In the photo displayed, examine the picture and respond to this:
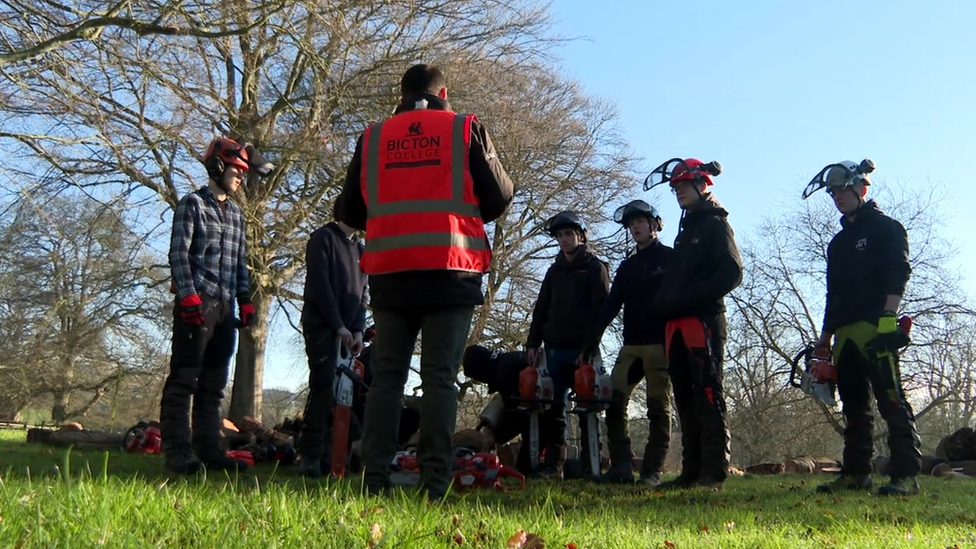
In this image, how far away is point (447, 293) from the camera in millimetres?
4340

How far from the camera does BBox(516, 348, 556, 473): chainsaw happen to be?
743 cm

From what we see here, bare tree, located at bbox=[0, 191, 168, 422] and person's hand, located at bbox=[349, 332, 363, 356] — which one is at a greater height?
bare tree, located at bbox=[0, 191, 168, 422]

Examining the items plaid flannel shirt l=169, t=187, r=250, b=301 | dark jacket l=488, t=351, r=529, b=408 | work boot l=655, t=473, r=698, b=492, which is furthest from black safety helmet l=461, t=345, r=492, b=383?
plaid flannel shirt l=169, t=187, r=250, b=301

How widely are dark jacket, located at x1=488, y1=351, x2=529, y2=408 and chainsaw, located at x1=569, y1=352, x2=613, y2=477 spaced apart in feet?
1.92

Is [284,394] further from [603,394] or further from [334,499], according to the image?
[334,499]

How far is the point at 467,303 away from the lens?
173 inches

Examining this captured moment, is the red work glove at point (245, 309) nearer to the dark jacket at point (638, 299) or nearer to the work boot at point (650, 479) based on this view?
the dark jacket at point (638, 299)

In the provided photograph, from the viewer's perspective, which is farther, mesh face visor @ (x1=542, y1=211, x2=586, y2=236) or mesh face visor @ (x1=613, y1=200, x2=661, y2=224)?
mesh face visor @ (x1=542, y1=211, x2=586, y2=236)

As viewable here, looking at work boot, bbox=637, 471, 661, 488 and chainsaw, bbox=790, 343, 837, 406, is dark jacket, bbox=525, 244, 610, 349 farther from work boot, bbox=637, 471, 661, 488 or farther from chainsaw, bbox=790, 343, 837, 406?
chainsaw, bbox=790, 343, 837, 406

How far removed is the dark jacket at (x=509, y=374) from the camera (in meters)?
7.93

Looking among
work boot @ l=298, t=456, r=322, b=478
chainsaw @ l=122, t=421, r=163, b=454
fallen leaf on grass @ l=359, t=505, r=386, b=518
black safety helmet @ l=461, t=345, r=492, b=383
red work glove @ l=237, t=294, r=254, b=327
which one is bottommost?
fallen leaf on grass @ l=359, t=505, r=386, b=518

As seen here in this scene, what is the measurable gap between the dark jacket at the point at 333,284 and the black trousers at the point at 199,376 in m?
0.68

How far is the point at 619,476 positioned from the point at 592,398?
63 centimetres

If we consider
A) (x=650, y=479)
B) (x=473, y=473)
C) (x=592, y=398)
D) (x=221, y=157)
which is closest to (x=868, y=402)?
(x=650, y=479)
